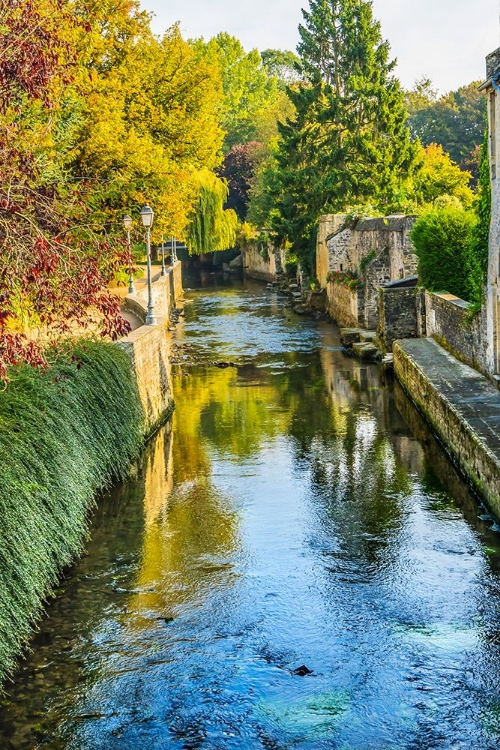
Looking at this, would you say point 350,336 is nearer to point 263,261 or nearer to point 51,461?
point 51,461

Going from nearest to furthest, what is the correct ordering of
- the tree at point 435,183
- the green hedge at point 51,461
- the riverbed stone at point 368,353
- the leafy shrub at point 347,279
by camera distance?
the green hedge at point 51,461 → the riverbed stone at point 368,353 → the leafy shrub at point 347,279 → the tree at point 435,183

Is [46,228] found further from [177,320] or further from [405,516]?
[177,320]

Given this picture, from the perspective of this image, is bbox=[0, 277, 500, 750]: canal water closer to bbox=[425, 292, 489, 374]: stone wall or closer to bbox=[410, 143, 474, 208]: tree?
bbox=[425, 292, 489, 374]: stone wall

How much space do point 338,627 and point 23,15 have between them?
7.02 metres

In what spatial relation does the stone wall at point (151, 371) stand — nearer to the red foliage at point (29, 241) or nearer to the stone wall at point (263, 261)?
the red foliage at point (29, 241)

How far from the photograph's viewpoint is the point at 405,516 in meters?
13.6

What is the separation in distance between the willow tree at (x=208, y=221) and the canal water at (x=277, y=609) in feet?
97.4

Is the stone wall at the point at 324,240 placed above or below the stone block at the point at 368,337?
above

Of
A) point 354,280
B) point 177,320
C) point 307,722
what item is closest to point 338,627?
point 307,722

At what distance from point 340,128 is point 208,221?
857cm

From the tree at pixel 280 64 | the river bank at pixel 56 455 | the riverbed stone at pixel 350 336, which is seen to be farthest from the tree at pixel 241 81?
the river bank at pixel 56 455

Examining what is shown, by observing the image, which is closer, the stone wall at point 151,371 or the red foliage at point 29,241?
the red foliage at point 29,241

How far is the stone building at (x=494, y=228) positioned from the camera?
16.7 metres

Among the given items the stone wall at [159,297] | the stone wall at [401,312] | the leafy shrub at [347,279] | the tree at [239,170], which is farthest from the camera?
the tree at [239,170]
